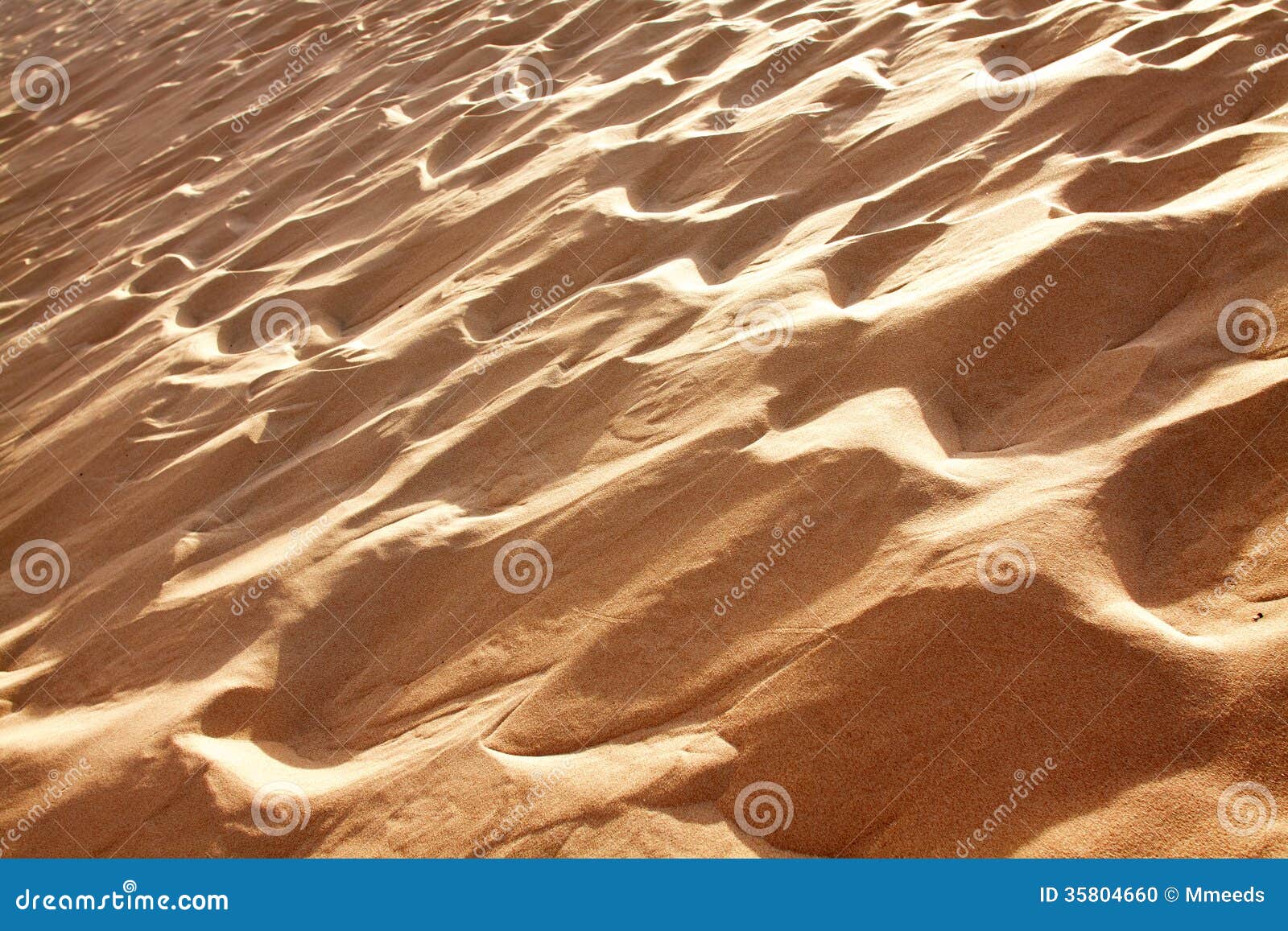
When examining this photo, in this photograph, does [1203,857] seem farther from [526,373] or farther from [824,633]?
[526,373]

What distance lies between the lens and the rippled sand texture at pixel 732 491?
1.24m

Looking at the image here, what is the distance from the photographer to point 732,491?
1.62 metres

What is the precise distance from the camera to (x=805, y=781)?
125cm

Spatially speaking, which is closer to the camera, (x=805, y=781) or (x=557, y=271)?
(x=805, y=781)

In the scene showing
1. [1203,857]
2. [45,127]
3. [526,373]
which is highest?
[45,127]

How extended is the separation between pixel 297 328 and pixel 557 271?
2.77 ft

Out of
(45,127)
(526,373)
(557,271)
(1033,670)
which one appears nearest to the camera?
(1033,670)

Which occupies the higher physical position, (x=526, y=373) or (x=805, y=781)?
(x=526, y=373)

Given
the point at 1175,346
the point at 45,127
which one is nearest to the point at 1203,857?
the point at 1175,346

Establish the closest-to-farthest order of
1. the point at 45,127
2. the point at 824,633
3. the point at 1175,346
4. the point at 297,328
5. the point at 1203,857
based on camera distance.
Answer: the point at 1203,857
the point at 824,633
the point at 1175,346
the point at 297,328
the point at 45,127

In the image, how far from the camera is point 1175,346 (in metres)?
1.57

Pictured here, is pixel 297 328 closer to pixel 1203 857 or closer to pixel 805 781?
pixel 805 781

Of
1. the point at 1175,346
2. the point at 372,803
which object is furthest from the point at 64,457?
the point at 1175,346

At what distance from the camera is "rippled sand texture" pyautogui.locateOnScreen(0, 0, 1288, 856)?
4.05ft
